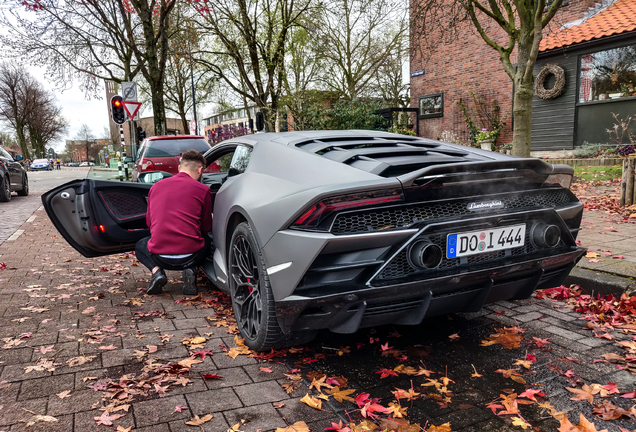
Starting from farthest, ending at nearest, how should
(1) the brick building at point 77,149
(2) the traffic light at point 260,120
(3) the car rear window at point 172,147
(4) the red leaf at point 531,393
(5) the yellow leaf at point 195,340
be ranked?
1. (1) the brick building at point 77,149
2. (2) the traffic light at point 260,120
3. (3) the car rear window at point 172,147
4. (5) the yellow leaf at point 195,340
5. (4) the red leaf at point 531,393

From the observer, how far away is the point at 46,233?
8.04m

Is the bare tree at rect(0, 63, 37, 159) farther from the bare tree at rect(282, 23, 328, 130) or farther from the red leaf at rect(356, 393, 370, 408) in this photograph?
the red leaf at rect(356, 393, 370, 408)

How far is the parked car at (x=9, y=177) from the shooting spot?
1334 centimetres

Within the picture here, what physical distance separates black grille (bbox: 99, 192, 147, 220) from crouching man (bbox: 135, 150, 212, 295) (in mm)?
417

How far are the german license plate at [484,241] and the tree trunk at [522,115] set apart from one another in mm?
5776

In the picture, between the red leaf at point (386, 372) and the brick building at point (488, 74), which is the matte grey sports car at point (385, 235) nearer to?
the red leaf at point (386, 372)

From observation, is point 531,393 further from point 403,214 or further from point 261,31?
point 261,31

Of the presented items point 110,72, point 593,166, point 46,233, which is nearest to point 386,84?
point 110,72

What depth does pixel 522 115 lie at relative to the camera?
7.83 m

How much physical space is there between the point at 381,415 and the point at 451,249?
0.89m

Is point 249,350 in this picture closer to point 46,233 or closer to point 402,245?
point 402,245

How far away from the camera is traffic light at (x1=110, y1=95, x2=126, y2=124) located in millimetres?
14688

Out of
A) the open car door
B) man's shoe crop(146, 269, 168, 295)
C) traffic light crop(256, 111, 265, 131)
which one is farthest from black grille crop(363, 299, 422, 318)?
traffic light crop(256, 111, 265, 131)

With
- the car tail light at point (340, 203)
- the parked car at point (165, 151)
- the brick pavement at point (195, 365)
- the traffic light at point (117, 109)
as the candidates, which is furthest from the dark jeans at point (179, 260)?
the traffic light at point (117, 109)
